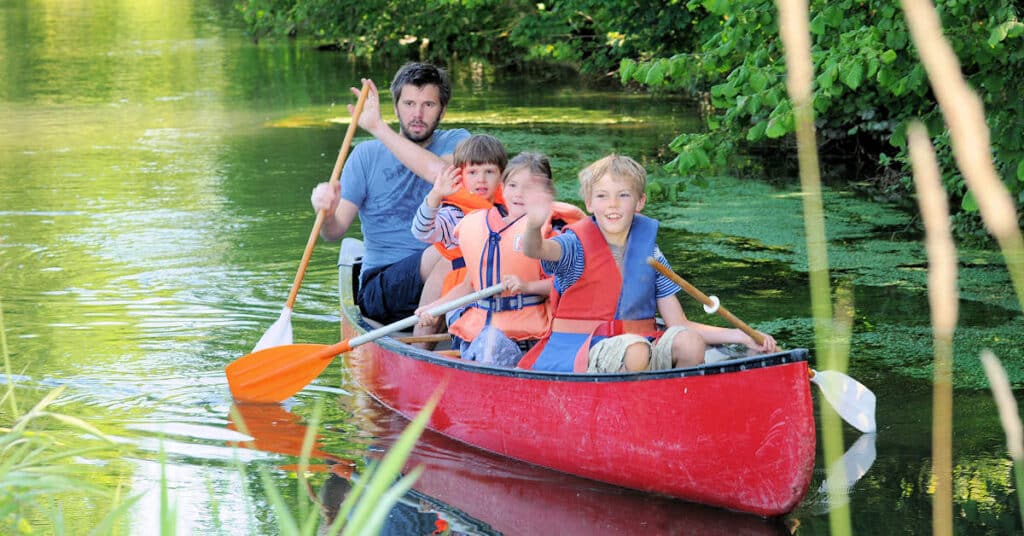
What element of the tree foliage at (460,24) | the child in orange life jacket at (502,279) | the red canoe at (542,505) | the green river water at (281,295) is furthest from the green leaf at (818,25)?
the tree foliage at (460,24)

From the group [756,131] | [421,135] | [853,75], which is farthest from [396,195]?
[853,75]

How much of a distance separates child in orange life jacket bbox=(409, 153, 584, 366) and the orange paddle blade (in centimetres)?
63

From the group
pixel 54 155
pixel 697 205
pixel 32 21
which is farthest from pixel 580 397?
pixel 32 21

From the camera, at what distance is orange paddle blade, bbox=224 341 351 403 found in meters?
4.97

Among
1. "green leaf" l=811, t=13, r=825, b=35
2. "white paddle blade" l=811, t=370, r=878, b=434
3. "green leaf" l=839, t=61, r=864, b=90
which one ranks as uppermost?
"green leaf" l=811, t=13, r=825, b=35

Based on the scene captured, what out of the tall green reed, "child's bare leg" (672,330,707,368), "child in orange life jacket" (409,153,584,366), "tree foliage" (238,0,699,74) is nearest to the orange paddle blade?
"child in orange life jacket" (409,153,584,366)

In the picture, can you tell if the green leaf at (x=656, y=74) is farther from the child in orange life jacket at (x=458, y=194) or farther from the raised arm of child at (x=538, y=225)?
the raised arm of child at (x=538, y=225)

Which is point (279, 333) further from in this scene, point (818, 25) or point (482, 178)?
point (818, 25)

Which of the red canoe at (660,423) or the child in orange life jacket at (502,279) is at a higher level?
the child in orange life jacket at (502,279)

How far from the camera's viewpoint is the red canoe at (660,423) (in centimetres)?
348

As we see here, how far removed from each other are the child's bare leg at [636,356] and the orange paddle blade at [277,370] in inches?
57.1

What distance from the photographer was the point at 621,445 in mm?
3895

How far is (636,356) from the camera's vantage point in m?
3.85

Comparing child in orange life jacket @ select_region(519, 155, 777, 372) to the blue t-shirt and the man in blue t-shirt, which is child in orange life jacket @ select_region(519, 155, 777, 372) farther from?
the blue t-shirt
